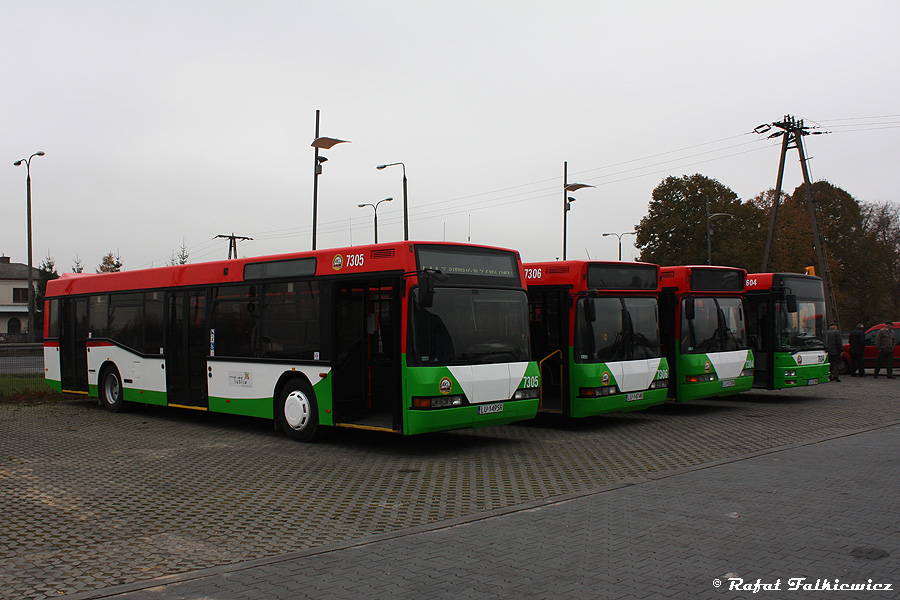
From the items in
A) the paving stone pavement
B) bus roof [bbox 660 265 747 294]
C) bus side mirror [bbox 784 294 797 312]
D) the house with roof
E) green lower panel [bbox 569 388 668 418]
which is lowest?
the paving stone pavement

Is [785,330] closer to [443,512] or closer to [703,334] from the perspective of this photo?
[703,334]

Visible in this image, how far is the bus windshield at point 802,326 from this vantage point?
17000mm

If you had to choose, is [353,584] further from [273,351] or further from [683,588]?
[273,351]

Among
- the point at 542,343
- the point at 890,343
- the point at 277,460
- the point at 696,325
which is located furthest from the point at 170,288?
the point at 890,343

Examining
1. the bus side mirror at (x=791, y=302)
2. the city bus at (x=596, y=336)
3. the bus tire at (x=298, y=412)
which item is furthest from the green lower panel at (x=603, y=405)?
the bus side mirror at (x=791, y=302)

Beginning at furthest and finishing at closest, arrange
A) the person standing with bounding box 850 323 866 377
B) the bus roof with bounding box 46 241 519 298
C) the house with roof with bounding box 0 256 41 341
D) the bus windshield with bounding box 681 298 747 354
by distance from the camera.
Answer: the house with roof with bounding box 0 256 41 341, the person standing with bounding box 850 323 866 377, the bus windshield with bounding box 681 298 747 354, the bus roof with bounding box 46 241 519 298

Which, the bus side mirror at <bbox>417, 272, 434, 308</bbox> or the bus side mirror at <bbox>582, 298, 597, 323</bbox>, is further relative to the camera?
the bus side mirror at <bbox>582, 298, 597, 323</bbox>

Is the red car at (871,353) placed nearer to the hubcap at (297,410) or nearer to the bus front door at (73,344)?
the hubcap at (297,410)

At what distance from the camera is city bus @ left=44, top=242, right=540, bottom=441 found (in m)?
10.3

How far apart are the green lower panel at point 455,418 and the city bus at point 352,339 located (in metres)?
0.02

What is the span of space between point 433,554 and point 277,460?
4977mm

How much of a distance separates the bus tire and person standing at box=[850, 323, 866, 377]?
19081mm

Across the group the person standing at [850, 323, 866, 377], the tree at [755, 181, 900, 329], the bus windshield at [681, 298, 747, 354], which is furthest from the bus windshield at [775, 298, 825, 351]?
the tree at [755, 181, 900, 329]

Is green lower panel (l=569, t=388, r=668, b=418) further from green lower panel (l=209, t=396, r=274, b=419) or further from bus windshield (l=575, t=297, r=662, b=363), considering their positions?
green lower panel (l=209, t=396, r=274, b=419)
